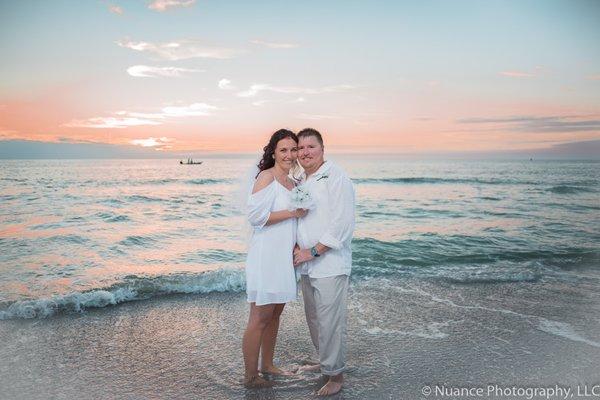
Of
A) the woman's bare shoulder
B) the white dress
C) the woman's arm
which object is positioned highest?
the woman's bare shoulder

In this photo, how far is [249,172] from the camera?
13.7 feet

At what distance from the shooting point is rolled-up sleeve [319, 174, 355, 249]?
3.83 m

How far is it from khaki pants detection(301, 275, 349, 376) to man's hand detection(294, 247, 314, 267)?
0.72 ft

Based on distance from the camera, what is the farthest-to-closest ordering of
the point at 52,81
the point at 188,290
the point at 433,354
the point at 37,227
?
the point at 52,81 → the point at 37,227 → the point at 188,290 → the point at 433,354

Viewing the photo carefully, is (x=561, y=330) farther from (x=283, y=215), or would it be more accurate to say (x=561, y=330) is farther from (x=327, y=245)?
(x=283, y=215)

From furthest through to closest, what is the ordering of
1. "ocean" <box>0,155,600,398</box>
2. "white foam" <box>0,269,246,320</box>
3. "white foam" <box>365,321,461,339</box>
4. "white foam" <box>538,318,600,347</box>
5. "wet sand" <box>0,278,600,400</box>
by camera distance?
1. "white foam" <box>0,269,246,320</box>
2. "white foam" <box>365,321,461,339</box>
3. "white foam" <box>538,318,600,347</box>
4. "ocean" <box>0,155,600,398</box>
5. "wet sand" <box>0,278,600,400</box>

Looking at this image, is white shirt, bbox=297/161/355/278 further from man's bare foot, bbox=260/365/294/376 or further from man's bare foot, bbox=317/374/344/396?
man's bare foot, bbox=260/365/294/376

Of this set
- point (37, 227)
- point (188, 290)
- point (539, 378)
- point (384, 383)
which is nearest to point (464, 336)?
point (539, 378)

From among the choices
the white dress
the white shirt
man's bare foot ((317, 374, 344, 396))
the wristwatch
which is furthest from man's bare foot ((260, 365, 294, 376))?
the wristwatch

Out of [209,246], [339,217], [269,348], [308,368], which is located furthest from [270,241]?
[209,246]

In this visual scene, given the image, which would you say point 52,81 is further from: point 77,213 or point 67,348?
point 67,348

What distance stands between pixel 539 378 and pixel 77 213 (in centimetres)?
1863

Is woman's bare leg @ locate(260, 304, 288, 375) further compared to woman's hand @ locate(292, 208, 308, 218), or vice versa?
woman's bare leg @ locate(260, 304, 288, 375)

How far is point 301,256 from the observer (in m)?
4.00
